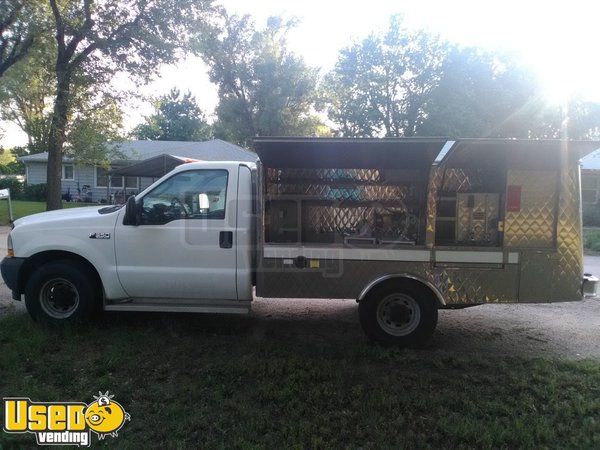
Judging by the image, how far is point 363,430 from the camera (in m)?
3.46

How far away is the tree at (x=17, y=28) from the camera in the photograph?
13.9m

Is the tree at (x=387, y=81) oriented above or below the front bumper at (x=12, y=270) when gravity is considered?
above

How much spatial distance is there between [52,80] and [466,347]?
53.9ft

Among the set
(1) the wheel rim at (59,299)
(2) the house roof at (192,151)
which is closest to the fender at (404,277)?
(1) the wheel rim at (59,299)

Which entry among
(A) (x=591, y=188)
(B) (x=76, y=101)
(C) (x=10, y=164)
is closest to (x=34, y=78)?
(B) (x=76, y=101)

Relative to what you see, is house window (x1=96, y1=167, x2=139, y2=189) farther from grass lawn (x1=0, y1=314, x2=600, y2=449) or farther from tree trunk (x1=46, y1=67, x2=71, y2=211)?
grass lawn (x1=0, y1=314, x2=600, y2=449)

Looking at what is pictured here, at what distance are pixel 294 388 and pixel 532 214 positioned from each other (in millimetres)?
3200

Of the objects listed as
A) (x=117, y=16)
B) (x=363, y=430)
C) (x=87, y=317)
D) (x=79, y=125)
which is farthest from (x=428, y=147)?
(x=79, y=125)

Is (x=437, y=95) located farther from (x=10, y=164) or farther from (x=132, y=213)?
(x=10, y=164)

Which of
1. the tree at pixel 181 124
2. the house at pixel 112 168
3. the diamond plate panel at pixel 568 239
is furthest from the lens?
the tree at pixel 181 124

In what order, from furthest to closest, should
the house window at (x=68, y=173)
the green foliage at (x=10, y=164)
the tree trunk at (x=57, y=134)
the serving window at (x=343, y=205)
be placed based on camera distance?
the green foliage at (x=10, y=164)
the house window at (x=68, y=173)
the tree trunk at (x=57, y=134)
the serving window at (x=343, y=205)

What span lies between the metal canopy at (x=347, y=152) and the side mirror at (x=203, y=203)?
2.62 feet

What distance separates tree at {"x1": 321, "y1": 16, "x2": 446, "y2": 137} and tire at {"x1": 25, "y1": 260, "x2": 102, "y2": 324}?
1128 inches

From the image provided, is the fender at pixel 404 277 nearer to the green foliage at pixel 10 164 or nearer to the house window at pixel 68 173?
the house window at pixel 68 173
